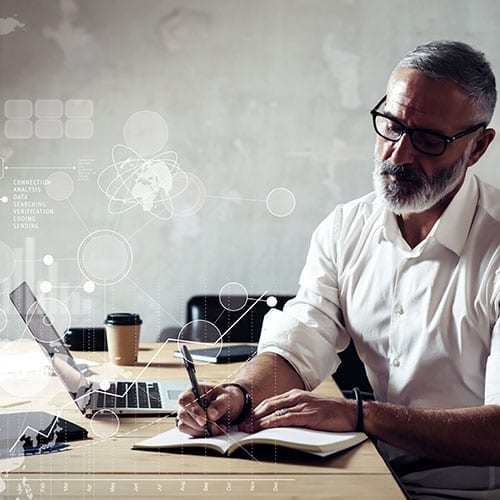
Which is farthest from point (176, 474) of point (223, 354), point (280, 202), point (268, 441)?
point (280, 202)

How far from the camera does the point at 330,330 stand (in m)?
1.61

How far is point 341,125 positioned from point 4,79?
3.88ft

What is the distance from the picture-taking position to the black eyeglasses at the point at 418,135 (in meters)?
1.42

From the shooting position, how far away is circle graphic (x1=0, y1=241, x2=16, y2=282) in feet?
5.64

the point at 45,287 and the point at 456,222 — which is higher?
the point at 456,222

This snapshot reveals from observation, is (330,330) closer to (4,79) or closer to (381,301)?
(381,301)

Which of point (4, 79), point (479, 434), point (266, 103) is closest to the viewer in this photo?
point (479, 434)

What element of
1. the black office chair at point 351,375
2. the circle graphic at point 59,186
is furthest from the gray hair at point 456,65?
the circle graphic at point 59,186

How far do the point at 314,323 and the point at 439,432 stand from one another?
Answer: 17.2 inches

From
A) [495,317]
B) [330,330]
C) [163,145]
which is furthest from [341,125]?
[495,317]

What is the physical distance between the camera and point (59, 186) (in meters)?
2.50

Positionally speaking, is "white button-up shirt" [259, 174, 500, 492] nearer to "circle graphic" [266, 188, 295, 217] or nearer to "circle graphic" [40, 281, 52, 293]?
"circle graphic" [40, 281, 52, 293]

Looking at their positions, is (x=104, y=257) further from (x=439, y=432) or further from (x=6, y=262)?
(x=439, y=432)

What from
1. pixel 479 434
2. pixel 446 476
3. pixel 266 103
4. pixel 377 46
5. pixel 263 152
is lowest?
pixel 446 476
